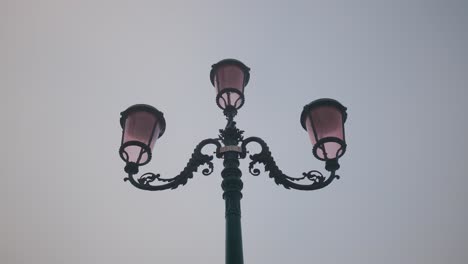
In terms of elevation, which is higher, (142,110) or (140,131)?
(142,110)

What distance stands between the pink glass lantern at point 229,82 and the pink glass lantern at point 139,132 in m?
0.93

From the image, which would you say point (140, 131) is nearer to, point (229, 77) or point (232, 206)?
point (229, 77)

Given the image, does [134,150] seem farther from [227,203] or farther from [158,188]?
[227,203]

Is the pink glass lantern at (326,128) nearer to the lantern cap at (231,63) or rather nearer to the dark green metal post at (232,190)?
the dark green metal post at (232,190)

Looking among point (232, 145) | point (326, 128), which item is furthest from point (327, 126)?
point (232, 145)

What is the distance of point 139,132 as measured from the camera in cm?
572

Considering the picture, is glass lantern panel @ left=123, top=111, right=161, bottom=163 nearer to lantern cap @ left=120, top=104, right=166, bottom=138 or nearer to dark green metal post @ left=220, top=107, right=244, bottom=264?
lantern cap @ left=120, top=104, right=166, bottom=138

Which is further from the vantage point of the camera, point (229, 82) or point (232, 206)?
point (229, 82)

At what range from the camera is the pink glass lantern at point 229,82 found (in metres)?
6.21

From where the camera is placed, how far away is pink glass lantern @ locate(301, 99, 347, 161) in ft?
18.5

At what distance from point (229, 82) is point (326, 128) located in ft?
5.08

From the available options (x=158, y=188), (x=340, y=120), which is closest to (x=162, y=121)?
(x=158, y=188)

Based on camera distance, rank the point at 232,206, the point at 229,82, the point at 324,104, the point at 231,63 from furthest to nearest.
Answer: the point at 231,63 → the point at 229,82 → the point at 324,104 → the point at 232,206

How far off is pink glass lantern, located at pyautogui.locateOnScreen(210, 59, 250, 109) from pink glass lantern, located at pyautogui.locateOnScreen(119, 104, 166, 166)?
3.05 feet
